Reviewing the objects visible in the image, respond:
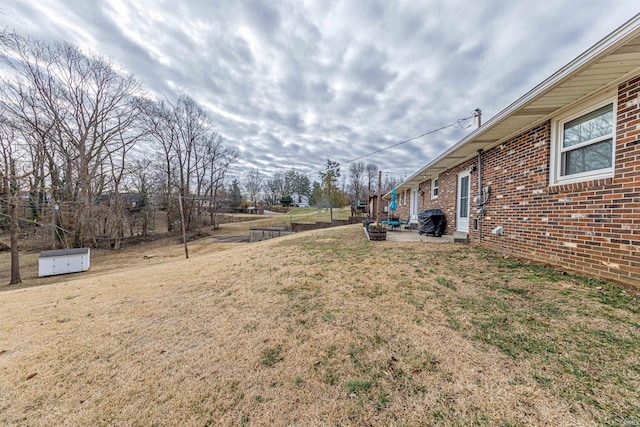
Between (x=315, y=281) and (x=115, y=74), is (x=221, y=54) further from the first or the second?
(x=115, y=74)

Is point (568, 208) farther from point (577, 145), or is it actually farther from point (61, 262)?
point (61, 262)

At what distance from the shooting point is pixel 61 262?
11930 millimetres

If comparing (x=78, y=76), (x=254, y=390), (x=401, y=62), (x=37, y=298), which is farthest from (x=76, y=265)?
(x=401, y=62)

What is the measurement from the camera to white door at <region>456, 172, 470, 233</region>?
23.4 ft

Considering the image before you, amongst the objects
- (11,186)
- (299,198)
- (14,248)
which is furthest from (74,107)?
(299,198)

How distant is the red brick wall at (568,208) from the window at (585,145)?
143 millimetres

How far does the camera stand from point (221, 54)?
1015 cm

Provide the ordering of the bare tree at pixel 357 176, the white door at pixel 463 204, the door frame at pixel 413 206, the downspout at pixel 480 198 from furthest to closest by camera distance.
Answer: the bare tree at pixel 357 176 < the door frame at pixel 413 206 < the white door at pixel 463 204 < the downspout at pixel 480 198

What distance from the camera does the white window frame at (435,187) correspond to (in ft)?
31.8

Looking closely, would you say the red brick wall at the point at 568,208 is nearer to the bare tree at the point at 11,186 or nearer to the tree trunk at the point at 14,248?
the bare tree at the point at 11,186

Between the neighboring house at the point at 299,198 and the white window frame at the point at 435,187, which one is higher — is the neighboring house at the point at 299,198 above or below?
above

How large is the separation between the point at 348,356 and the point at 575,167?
4.77 m

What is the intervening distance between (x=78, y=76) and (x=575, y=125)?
2533 centimetres

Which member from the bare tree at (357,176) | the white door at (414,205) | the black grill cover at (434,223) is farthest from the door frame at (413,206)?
the bare tree at (357,176)
